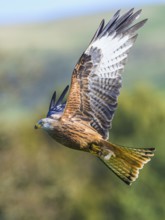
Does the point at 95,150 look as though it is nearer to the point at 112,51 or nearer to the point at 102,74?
the point at 102,74

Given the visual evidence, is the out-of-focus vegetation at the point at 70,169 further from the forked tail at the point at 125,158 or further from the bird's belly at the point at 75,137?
the bird's belly at the point at 75,137

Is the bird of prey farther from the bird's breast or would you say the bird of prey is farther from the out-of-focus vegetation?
the out-of-focus vegetation

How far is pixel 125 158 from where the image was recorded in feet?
34.6

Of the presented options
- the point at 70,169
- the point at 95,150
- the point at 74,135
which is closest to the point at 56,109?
the point at 74,135

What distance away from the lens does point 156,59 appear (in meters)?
65.4

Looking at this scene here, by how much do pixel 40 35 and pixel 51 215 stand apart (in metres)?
43.1

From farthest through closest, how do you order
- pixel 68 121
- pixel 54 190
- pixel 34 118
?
pixel 34 118 → pixel 54 190 → pixel 68 121

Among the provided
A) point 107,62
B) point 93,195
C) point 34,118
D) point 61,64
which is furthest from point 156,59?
point 107,62

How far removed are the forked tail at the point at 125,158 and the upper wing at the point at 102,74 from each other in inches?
Answer: 10.3

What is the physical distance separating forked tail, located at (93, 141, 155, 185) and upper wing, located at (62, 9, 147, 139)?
0.86 feet

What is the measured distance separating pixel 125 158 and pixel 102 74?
0.90 metres

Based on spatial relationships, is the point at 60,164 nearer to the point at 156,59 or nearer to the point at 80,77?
the point at 80,77

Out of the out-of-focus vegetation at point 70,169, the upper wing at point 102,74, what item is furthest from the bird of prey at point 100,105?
the out-of-focus vegetation at point 70,169

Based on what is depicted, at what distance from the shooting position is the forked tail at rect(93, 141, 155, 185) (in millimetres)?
10352
